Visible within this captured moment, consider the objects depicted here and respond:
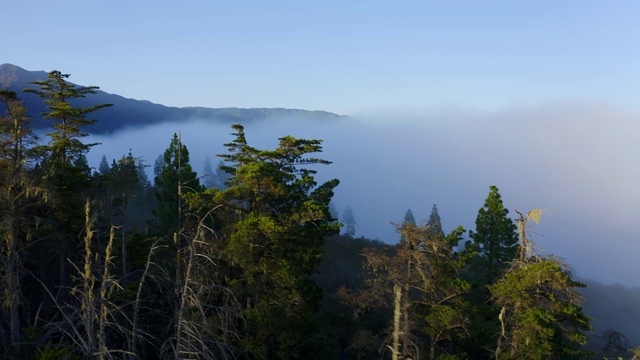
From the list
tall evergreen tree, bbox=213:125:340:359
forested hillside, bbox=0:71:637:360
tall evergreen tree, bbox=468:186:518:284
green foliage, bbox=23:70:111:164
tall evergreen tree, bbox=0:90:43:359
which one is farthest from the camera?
tall evergreen tree, bbox=468:186:518:284

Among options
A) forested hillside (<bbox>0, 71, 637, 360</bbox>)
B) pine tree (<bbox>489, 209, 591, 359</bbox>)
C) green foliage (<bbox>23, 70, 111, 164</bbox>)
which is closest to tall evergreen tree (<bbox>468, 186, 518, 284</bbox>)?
forested hillside (<bbox>0, 71, 637, 360</bbox>)

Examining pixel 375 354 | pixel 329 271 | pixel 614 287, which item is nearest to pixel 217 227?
pixel 375 354

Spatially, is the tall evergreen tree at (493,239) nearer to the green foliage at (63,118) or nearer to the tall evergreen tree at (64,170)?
the tall evergreen tree at (64,170)

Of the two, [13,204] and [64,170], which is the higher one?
[64,170]

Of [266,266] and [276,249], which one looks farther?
[276,249]

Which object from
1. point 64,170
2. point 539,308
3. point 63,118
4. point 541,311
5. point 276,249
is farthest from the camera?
point 63,118

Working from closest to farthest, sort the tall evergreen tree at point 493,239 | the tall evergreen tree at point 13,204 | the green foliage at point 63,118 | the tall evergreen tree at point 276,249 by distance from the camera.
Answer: the tall evergreen tree at point 13,204 → the tall evergreen tree at point 276,249 → the green foliage at point 63,118 → the tall evergreen tree at point 493,239

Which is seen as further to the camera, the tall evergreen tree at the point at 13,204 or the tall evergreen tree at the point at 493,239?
the tall evergreen tree at the point at 493,239

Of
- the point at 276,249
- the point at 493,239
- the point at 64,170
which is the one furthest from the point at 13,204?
the point at 493,239

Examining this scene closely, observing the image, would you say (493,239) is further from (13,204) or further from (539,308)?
(13,204)

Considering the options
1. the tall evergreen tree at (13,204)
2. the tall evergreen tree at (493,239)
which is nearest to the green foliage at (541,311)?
the tall evergreen tree at (493,239)

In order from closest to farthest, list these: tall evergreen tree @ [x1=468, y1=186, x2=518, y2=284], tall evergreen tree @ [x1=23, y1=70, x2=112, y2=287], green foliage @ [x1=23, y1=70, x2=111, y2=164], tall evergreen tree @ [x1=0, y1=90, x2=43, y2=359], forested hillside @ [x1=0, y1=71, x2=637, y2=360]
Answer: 1. tall evergreen tree @ [x1=0, y1=90, x2=43, y2=359]
2. forested hillside @ [x1=0, y1=71, x2=637, y2=360]
3. tall evergreen tree @ [x1=23, y1=70, x2=112, y2=287]
4. green foliage @ [x1=23, y1=70, x2=111, y2=164]
5. tall evergreen tree @ [x1=468, y1=186, x2=518, y2=284]

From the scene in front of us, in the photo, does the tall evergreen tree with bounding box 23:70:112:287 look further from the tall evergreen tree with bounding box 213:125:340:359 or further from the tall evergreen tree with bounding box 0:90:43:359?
the tall evergreen tree with bounding box 213:125:340:359

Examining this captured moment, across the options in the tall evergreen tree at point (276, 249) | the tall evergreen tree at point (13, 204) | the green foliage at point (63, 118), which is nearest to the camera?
the tall evergreen tree at point (13, 204)
